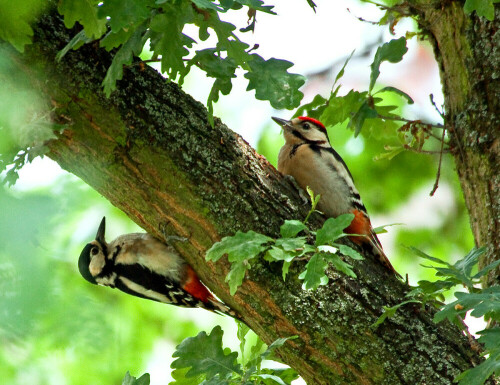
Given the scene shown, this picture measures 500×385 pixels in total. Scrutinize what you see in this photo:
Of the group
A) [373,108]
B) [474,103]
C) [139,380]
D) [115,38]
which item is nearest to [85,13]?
[115,38]

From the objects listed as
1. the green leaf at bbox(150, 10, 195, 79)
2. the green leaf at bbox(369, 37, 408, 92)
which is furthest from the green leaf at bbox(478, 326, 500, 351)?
the green leaf at bbox(369, 37, 408, 92)

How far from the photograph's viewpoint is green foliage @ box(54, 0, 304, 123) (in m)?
1.95

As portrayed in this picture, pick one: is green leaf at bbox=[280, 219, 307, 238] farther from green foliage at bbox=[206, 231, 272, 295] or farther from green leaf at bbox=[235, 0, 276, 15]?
green leaf at bbox=[235, 0, 276, 15]

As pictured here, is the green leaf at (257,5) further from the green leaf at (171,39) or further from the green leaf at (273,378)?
the green leaf at (273,378)

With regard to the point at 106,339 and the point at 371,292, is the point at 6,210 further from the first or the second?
the point at 371,292

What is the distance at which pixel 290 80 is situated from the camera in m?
2.39

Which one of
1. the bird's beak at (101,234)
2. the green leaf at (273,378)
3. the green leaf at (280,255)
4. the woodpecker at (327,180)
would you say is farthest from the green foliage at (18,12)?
the bird's beak at (101,234)

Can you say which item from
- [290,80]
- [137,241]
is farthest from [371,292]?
[137,241]

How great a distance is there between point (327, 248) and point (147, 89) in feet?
3.56

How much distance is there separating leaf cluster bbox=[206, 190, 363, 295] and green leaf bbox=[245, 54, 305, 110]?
477 mm

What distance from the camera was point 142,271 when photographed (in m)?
4.11

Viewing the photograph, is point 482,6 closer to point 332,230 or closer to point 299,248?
point 332,230

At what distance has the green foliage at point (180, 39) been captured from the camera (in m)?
1.95

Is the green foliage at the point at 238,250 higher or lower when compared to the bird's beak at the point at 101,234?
lower
